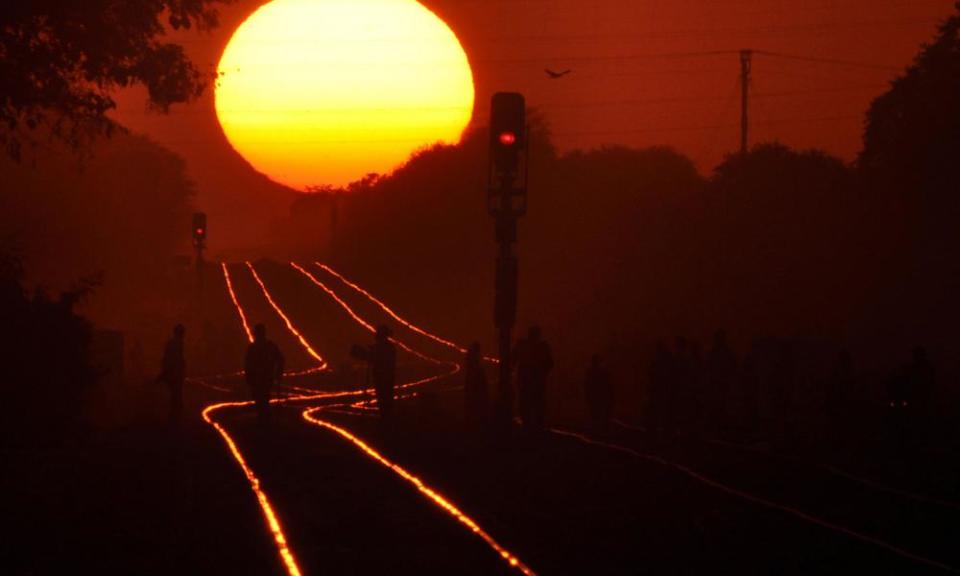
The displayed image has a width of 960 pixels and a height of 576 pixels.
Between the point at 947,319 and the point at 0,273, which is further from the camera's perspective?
the point at 947,319

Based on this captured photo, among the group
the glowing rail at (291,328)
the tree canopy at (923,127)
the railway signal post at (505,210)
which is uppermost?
the tree canopy at (923,127)

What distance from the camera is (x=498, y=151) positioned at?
2766 cm

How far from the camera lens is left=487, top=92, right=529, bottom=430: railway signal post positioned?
27453mm

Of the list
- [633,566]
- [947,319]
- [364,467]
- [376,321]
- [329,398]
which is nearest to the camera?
[633,566]

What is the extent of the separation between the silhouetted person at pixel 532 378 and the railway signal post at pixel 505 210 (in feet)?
0.77

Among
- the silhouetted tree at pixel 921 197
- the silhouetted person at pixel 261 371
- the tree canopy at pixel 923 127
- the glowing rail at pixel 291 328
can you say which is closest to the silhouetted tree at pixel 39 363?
the silhouetted person at pixel 261 371

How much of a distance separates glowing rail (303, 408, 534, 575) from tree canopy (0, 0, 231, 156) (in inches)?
235

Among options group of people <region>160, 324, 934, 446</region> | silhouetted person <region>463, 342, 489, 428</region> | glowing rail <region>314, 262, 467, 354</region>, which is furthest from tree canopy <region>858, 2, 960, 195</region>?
silhouetted person <region>463, 342, 489, 428</region>

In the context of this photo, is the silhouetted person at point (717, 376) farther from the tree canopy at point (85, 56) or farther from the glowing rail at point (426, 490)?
the tree canopy at point (85, 56)

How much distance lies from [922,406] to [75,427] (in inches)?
548

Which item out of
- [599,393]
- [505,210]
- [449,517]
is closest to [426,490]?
[449,517]

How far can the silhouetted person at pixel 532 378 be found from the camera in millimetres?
28219

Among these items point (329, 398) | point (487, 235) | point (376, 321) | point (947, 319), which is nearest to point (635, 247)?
point (376, 321)

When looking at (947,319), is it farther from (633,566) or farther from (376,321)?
(633,566)
